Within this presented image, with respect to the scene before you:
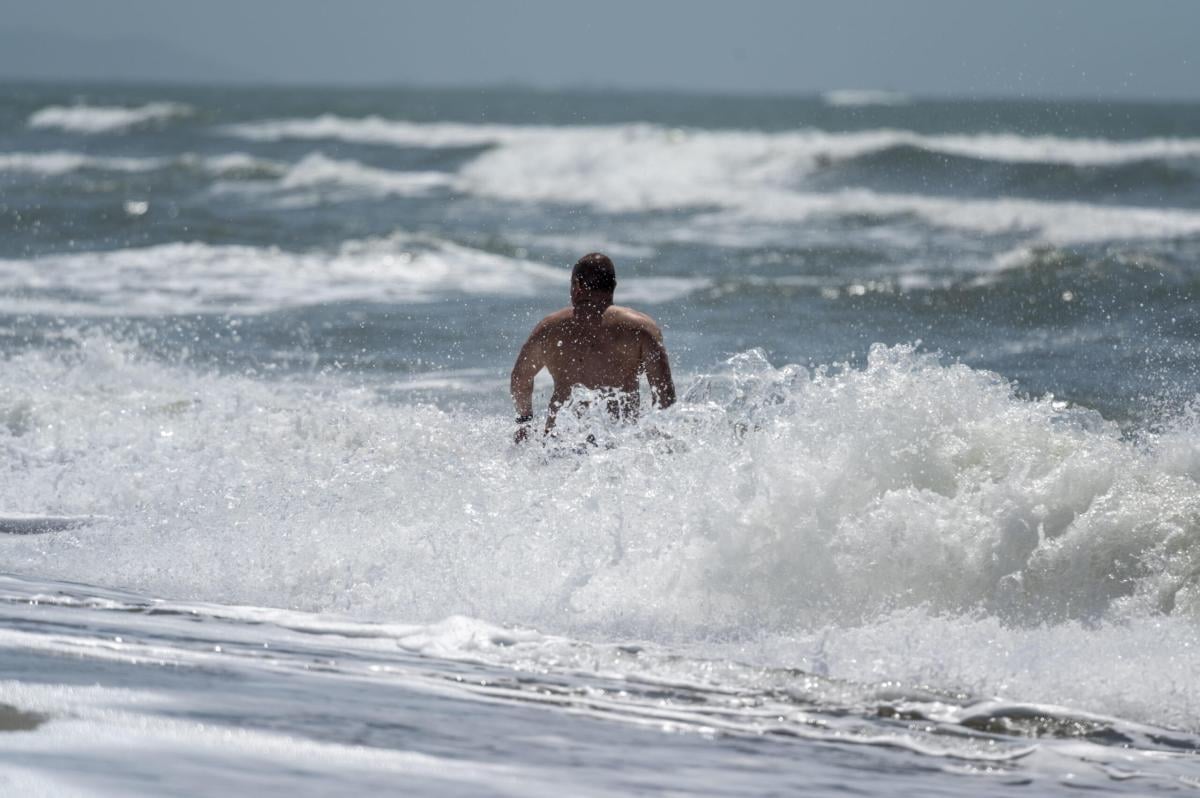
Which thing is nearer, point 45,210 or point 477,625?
point 477,625

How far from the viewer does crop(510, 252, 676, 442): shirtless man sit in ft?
22.8

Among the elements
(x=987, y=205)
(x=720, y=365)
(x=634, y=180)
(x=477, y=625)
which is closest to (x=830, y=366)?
(x=720, y=365)

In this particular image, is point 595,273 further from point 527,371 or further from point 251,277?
point 251,277

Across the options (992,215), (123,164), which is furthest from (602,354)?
(123,164)

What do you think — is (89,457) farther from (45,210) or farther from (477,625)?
(45,210)

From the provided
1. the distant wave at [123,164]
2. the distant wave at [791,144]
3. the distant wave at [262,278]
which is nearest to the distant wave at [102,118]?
the distant wave at [791,144]

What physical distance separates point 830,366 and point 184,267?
322 inches

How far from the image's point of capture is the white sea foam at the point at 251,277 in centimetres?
1380

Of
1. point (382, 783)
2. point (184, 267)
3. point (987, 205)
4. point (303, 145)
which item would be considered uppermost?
point (303, 145)

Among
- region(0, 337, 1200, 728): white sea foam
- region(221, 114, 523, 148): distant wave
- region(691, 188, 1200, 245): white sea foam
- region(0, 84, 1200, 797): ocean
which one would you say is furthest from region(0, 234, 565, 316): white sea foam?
region(221, 114, 523, 148): distant wave

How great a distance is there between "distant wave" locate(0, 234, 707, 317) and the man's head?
703cm

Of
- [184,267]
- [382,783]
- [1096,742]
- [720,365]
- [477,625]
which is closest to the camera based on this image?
[382,783]

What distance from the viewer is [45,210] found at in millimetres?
21891

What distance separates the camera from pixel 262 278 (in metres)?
15.6
